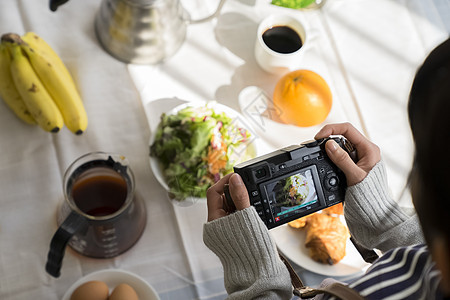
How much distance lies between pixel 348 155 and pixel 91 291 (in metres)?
0.34

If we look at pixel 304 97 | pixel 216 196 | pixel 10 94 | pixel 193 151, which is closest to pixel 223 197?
pixel 216 196

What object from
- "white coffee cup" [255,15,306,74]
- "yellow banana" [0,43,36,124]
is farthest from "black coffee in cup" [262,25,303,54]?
"yellow banana" [0,43,36,124]

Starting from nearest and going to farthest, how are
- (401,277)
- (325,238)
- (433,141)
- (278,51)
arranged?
(433,141) < (401,277) < (325,238) < (278,51)

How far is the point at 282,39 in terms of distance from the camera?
765 mm

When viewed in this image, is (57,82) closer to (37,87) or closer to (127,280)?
(37,87)

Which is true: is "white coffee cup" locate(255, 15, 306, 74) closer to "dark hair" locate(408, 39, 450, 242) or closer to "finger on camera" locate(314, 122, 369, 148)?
"finger on camera" locate(314, 122, 369, 148)

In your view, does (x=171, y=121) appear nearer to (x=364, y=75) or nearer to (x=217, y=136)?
(x=217, y=136)

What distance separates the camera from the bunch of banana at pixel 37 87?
25.5 inches

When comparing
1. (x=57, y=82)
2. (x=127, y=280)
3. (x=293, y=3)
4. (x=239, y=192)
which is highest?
(x=293, y=3)

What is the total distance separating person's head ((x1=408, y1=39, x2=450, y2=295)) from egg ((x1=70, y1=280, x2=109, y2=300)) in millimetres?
396

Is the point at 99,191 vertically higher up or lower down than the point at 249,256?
lower down

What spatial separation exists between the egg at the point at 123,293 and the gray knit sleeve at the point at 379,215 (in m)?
0.28

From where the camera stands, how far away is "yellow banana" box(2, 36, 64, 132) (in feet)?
2.12

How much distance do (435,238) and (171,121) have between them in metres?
0.45
